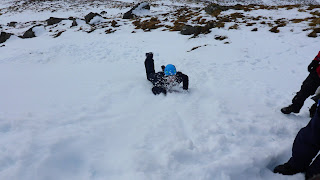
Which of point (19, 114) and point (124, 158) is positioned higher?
point (19, 114)

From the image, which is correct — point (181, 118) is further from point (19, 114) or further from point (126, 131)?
point (19, 114)

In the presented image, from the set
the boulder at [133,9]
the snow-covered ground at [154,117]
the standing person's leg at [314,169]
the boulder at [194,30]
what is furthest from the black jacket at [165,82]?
the boulder at [133,9]

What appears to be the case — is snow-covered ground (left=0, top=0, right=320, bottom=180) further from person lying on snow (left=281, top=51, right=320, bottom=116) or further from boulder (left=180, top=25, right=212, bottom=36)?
boulder (left=180, top=25, right=212, bottom=36)

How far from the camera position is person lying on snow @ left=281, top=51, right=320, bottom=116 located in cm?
313

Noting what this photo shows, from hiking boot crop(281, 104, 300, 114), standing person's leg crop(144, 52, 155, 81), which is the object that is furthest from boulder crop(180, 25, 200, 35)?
hiking boot crop(281, 104, 300, 114)

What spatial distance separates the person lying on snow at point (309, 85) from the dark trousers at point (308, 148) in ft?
4.49

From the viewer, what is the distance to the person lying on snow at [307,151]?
6.71 feet

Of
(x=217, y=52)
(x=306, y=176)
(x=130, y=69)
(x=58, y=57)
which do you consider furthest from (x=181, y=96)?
(x=58, y=57)

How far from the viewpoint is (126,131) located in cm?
339

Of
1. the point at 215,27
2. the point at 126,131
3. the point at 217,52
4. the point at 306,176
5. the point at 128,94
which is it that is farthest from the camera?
the point at 215,27

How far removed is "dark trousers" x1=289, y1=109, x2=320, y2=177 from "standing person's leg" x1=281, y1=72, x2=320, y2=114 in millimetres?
1512

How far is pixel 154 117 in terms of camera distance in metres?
3.82

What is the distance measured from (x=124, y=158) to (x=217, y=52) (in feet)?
21.7

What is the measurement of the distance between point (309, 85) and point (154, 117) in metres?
2.76
